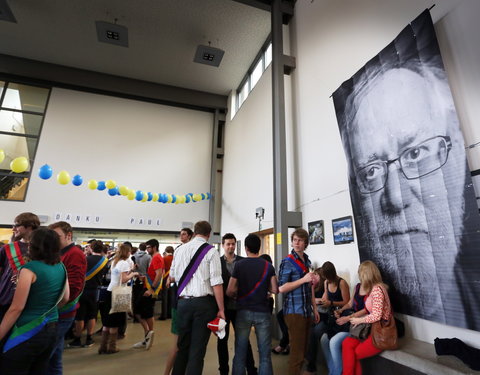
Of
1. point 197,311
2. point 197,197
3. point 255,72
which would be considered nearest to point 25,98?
point 197,197

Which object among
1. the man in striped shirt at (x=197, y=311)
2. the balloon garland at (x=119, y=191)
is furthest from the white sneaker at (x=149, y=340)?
the balloon garland at (x=119, y=191)

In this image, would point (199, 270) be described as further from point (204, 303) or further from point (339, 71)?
point (339, 71)

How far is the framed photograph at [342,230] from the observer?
11.2 ft

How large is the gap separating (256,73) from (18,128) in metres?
6.71

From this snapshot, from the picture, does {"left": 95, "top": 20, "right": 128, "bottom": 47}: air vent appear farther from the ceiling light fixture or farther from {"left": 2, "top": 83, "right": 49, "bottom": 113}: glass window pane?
{"left": 2, "top": 83, "right": 49, "bottom": 113}: glass window pane

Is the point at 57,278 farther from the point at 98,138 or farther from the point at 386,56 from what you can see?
the point at 98,138

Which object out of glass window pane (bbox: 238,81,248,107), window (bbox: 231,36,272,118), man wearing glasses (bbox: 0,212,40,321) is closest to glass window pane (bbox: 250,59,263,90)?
window (bbox: 231,36,272,118)

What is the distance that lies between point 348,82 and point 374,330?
271cm

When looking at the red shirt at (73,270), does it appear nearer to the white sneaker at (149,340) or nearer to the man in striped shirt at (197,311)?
the man in striped shirt at (197,311)

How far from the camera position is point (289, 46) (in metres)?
5.46

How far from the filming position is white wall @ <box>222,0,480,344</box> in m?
2.29

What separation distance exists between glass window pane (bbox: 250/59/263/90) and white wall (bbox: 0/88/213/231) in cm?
247

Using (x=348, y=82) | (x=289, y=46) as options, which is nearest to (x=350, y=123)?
(x=348, y=82)

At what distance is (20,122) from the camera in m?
7.89
